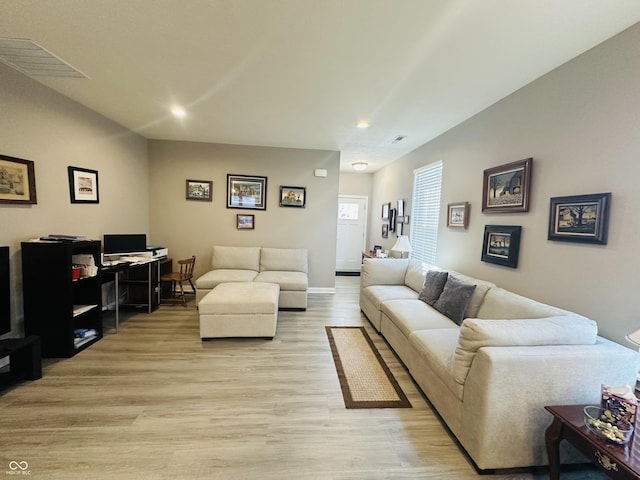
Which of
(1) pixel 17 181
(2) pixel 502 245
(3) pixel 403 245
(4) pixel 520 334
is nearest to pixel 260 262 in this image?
(3) pixel 403 245

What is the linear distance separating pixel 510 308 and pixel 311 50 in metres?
2.55

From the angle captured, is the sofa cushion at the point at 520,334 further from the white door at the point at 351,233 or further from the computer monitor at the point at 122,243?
the white door at the point at 351,233

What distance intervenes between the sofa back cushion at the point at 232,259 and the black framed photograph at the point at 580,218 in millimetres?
3997

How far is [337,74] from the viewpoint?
2389 millimetres

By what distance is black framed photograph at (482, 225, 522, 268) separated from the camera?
2.56 m

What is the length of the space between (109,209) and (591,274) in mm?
5268

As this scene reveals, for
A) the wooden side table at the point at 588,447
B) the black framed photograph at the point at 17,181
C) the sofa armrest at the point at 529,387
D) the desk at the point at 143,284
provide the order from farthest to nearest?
the desk at the point at 143,284 < the black framed photograph at the point at 17,181 < the sofa armrest at the point at 529,387 < the wooden side table at the point at 588,447

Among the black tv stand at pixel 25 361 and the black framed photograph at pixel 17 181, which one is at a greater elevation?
the black framed photograph at pixel 17 181

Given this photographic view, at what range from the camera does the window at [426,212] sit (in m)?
4.12

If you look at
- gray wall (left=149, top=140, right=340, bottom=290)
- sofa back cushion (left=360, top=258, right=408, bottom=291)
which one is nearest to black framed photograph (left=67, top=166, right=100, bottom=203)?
gray wall (left=149, top=140, right=340, bottom=290)

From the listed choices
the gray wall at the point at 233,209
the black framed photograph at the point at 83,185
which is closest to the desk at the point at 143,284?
the gray wall at the point at 233,209

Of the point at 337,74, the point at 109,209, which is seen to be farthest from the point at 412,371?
the point at 109,209

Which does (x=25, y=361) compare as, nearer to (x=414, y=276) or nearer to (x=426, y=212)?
(x=414, y=276)

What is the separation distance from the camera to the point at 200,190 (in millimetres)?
4852
